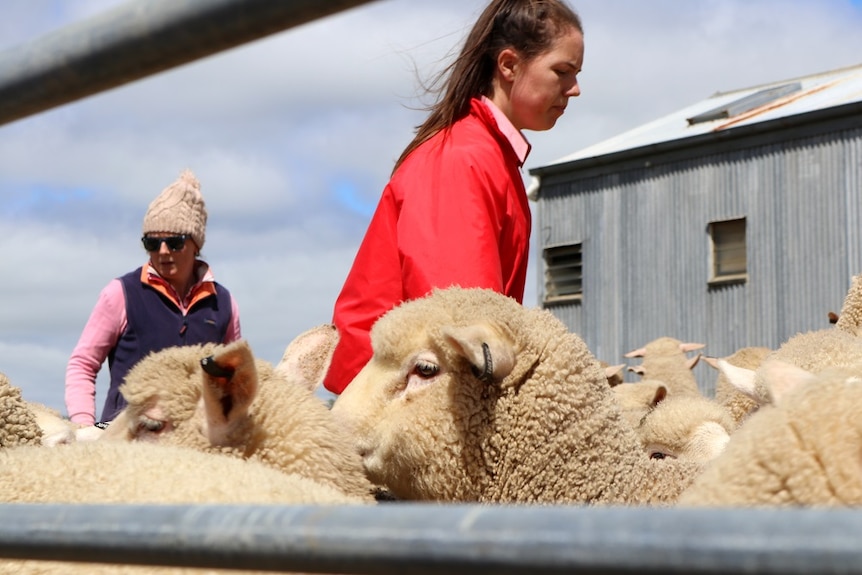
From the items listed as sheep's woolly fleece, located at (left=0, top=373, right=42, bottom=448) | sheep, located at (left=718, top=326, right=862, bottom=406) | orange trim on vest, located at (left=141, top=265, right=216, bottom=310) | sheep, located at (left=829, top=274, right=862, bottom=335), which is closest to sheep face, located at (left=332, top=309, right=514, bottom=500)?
sheep's woolly fleece, located at (left=0, top=373, right=42, bottom=448)

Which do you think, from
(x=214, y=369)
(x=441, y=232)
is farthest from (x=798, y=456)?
(x=441, y=232)

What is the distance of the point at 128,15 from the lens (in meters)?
1.20

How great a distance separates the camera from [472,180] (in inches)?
148

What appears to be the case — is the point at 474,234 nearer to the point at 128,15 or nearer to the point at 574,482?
the point at 574,482

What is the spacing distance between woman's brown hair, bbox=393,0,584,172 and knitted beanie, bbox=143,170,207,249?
2241 mm

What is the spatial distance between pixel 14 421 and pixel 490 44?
6.85 feet

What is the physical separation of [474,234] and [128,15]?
2.52 m

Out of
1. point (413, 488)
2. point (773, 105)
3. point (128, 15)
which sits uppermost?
point (773, 105)

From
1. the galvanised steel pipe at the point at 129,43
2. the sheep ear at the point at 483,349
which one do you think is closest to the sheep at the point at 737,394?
the sheep ear at the point at 483,349

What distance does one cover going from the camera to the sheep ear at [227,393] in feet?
10.3

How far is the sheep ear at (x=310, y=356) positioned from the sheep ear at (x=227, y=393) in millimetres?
722

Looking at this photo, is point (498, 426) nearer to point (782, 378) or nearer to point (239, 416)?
point (239, 416)

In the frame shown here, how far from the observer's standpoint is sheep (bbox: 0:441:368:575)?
226 centimetres

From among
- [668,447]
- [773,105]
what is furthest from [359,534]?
[773,105]
